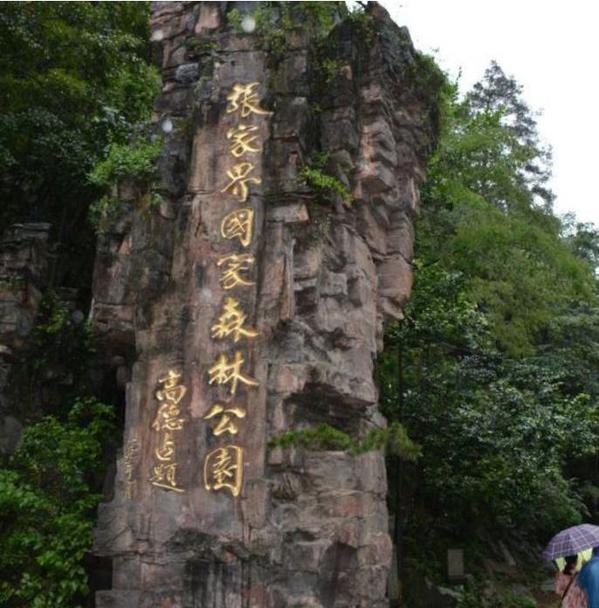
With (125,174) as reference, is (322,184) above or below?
below

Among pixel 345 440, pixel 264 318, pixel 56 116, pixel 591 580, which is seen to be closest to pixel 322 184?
pixel 264 318

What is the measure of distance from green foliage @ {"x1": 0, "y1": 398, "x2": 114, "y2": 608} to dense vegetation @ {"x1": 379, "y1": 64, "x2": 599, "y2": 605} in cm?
428

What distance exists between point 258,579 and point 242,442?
0.91 meters

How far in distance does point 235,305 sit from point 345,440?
1277 millimetres

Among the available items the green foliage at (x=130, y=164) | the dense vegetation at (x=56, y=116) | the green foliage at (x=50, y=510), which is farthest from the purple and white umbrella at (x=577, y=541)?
the dense vegetation at (x=56, y=116)

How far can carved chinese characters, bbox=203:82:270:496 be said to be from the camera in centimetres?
518

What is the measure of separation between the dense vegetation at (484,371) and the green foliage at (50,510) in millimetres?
4276

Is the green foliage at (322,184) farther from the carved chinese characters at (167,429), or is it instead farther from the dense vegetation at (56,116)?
the dense vegetation at (56,116)

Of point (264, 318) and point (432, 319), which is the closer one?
point (264, 318)

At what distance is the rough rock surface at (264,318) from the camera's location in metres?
5.14

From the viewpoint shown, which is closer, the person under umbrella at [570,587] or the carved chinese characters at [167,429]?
the person under umbrella at [570,587]

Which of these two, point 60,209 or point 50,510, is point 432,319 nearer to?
point 60,209

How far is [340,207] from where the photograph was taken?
599 centimetres

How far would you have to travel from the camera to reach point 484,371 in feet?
32.7
